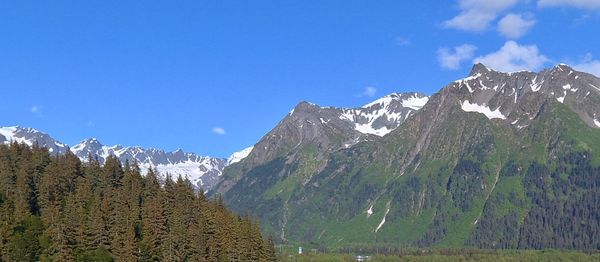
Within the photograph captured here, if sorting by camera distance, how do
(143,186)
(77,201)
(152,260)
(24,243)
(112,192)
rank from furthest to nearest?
(143,186) → (112,192) → (77,201) → (152,260) → (24,243)

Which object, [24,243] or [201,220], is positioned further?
[201,220]

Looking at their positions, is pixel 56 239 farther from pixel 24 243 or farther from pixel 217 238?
pixel 217 238

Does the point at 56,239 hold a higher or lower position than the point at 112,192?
lower

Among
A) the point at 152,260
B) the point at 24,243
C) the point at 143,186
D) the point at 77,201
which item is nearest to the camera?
the point at 24,243

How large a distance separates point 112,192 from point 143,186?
13.2 meters

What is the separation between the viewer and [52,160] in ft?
626

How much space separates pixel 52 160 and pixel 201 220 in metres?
47.4

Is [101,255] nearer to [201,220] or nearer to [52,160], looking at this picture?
[201,220]

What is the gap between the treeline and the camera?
5443 inches

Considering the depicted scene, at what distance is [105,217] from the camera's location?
15000cm

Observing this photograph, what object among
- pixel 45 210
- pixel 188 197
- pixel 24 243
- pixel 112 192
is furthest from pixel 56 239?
pixel 188 197

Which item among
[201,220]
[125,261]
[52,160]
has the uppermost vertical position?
[52,160]

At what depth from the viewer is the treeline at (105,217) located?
5443 inches

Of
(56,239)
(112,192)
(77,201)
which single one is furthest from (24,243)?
(112,192)
